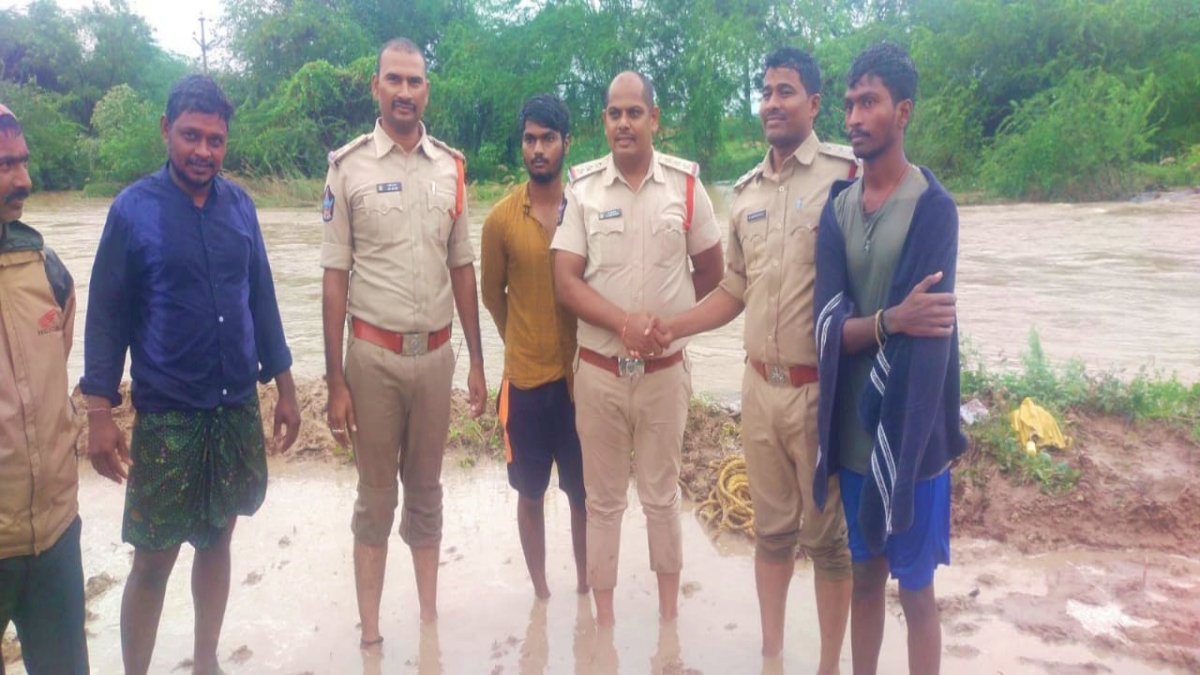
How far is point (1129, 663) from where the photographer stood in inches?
132

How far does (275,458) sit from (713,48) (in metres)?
24.3

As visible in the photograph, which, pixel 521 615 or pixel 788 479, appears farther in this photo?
pixel 521 615

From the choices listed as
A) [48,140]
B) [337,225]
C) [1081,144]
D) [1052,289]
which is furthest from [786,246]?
[48,140]

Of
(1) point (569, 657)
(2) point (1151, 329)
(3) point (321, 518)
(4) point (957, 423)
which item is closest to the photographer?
A: (4) point (957, 423)

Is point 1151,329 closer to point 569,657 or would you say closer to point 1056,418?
point 1056,418

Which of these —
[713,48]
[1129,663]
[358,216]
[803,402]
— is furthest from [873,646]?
[713,48]

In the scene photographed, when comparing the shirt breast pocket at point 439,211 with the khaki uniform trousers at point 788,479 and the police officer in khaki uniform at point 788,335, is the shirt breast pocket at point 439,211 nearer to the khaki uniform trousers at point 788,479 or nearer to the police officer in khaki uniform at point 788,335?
the police officer in khaki uniform at point 788,335

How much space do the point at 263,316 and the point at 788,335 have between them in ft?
5.89

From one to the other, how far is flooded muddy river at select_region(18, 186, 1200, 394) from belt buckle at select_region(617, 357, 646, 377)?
3863mm

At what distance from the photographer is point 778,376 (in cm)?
312

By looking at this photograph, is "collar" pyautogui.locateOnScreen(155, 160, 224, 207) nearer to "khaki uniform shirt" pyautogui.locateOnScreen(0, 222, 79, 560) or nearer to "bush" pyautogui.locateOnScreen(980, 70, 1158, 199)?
"khaki uniform shirt" pyautogui.locateOnScreen(0, 222, 79, 560)

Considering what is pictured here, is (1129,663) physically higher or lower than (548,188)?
lower

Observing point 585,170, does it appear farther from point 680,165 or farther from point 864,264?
point 864,264

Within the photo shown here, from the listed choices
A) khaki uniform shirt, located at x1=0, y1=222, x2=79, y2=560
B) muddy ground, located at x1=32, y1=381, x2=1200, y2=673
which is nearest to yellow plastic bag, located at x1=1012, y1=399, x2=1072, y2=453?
muddy ground, located at x1=32, y1=381, x2=1200, y2=673
